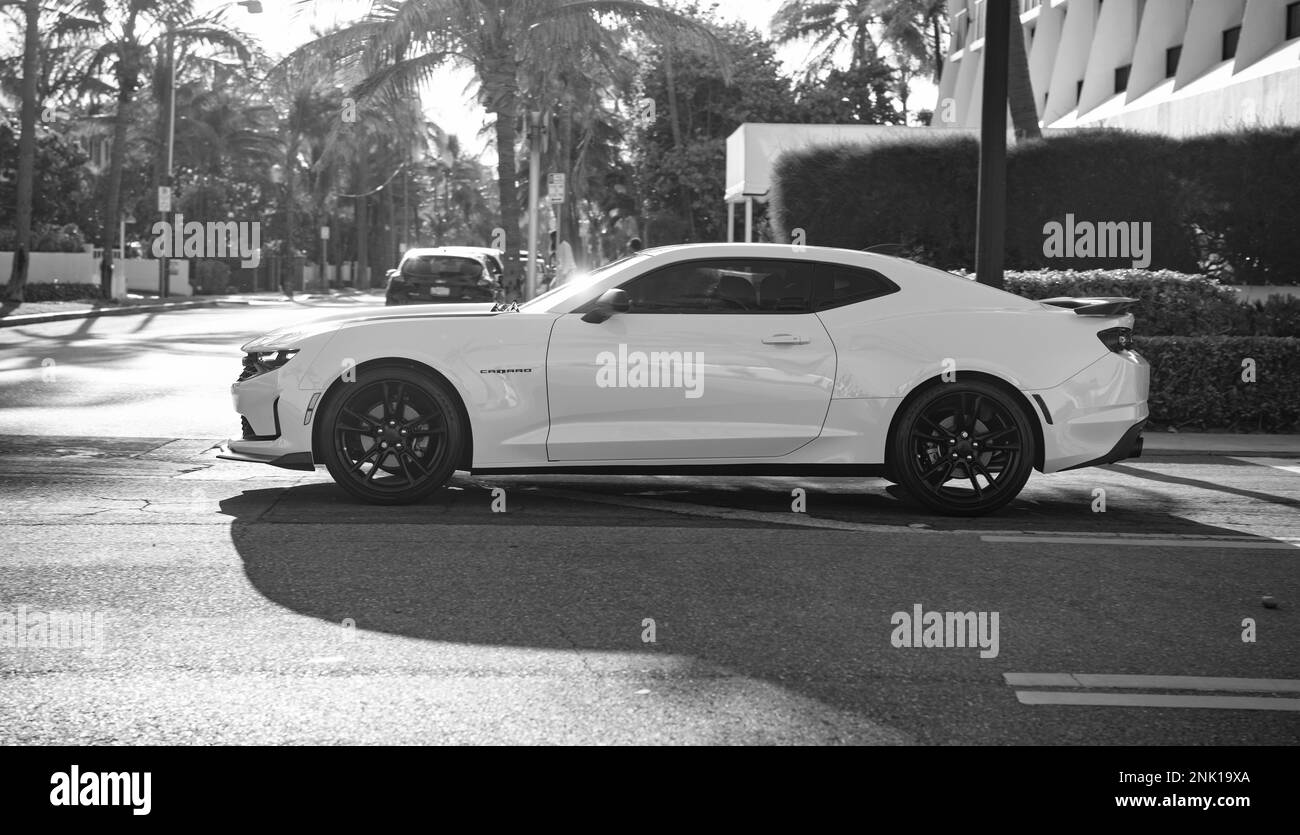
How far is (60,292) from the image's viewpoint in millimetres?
38594

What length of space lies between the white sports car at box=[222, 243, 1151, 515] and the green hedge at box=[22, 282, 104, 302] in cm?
3149

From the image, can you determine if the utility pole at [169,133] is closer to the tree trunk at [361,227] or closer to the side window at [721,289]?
the tree trunk at [361,227]

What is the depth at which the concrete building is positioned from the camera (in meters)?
24.0

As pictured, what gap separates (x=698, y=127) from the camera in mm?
42156

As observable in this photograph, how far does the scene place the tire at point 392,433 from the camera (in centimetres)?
782

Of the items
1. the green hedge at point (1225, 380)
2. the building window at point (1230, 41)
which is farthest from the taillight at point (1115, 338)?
the building window at point (1230, 41)

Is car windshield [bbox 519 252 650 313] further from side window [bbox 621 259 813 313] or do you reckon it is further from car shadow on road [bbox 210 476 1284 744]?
car shadow on road [bbox 210 476 1284 744]

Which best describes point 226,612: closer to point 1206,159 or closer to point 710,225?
point 1206,159

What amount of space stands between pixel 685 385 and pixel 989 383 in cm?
170

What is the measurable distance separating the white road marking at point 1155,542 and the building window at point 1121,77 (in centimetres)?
2930

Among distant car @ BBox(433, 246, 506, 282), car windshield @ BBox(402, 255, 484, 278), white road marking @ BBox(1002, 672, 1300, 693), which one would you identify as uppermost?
distant car @ BBox(433, 246, 506, 282)

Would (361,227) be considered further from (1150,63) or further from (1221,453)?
(1221,453)

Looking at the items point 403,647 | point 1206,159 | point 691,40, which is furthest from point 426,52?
point 403,647

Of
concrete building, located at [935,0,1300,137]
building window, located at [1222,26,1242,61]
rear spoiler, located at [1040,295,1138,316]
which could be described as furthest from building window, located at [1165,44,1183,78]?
rear spoiler, located at [1040,295,1138,316]
